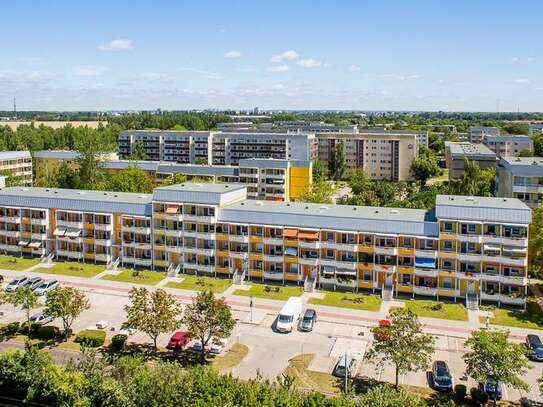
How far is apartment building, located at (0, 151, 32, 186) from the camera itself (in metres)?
130

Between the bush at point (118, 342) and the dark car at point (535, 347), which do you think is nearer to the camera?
the dark car at point (535, 347)

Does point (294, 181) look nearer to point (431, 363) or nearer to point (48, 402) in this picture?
point (431, 363)

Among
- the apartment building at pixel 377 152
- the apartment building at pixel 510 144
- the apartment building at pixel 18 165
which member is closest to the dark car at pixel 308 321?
the apartment building at pixel 18 165

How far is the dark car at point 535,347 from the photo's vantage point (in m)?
47.9

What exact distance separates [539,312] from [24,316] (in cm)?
5308

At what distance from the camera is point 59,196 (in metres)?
78.2

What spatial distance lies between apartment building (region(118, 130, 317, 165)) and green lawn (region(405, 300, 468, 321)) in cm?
9630

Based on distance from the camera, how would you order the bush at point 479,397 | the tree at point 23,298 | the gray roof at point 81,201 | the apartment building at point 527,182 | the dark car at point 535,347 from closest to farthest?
the bush at point 479,397
the dark car at point 535,347
the tree at point 23,298
the gray roof at point 81,201
the apartment building at point 527,182

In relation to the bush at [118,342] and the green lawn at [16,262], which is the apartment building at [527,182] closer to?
the bush at [118,342]

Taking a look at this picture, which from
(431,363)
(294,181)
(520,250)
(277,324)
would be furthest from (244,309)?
(294,181)

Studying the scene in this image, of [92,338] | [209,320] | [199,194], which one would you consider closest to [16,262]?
[199,194]

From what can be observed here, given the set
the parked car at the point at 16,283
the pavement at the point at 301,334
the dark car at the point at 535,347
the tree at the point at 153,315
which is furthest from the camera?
the parked car at the point at 16,283

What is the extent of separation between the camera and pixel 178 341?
49906mm

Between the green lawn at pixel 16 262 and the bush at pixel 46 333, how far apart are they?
23.4 metres
